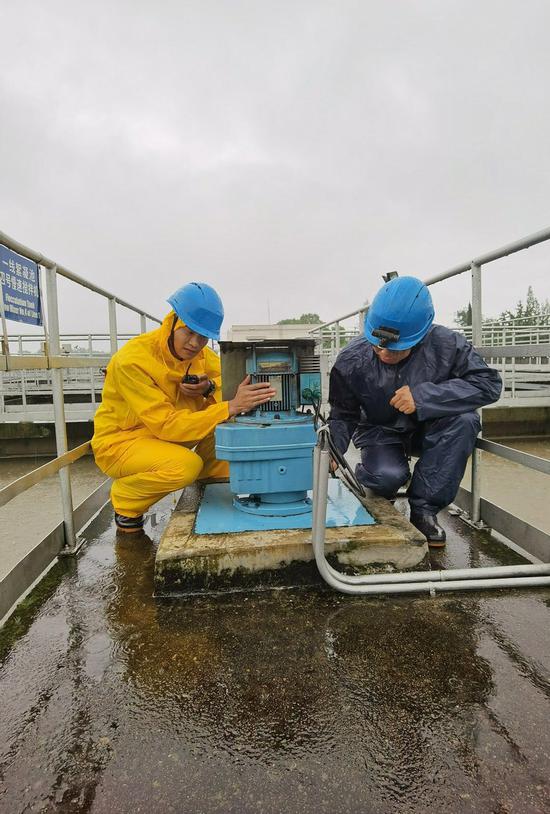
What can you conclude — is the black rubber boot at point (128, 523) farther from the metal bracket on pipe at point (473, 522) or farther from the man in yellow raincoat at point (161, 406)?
the metal bracket on pipe at point (473, 522)

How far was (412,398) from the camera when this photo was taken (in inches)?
79.2

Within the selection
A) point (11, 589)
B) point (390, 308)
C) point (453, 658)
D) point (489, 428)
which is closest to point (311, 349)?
point (390, 308)

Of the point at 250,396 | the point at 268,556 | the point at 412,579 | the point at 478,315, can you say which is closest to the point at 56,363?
the point at 250,396

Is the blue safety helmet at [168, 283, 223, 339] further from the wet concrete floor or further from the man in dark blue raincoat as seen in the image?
the wet concrete floor

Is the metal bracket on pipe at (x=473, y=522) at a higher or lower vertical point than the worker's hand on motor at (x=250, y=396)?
lower

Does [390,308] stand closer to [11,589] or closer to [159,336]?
[159,336]

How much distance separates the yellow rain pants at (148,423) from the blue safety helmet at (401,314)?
72 cm

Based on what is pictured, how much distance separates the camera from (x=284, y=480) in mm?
1964

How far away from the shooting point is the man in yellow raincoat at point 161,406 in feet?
6.97

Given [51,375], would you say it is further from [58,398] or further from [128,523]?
[128,523]

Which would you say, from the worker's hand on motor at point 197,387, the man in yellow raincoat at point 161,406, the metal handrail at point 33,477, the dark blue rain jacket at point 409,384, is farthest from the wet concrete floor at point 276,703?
the worker's hand on motor at point 197,387

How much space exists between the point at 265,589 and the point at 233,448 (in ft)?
1.74

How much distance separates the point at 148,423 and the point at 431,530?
4.35 feet

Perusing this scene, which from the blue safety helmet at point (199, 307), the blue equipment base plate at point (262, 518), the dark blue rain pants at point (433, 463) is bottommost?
the blue equipment base plate at point (262, 518)
